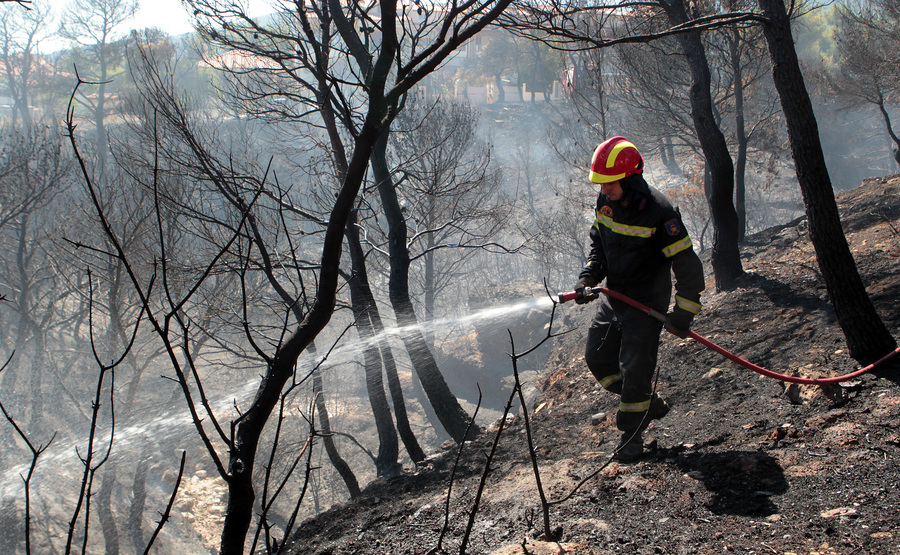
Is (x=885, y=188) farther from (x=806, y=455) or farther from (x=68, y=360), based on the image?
(x=68, y=360)

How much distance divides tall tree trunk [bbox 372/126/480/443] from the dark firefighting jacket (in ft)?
11.3

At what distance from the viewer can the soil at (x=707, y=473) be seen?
2.30 meters

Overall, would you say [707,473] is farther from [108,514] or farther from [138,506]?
[138,506]

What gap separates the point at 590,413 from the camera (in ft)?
16.0

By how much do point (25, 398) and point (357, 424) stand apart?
11636mm

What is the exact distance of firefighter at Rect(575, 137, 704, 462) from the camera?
316 cm

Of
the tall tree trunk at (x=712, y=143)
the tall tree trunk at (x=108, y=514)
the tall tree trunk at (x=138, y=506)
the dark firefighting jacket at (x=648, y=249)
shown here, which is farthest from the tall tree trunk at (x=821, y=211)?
the tall tree trunk at (x=138, y=506)

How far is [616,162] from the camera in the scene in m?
3.20

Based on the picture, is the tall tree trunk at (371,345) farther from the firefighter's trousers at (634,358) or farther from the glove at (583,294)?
the firefighter's trousers at (634,358)

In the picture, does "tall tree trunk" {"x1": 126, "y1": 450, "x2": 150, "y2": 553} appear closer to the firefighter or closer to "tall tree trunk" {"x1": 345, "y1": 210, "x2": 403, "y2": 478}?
"tall tree trunk" {"x1": 345, "y1": 210, "x2": 403, "y2": 478}

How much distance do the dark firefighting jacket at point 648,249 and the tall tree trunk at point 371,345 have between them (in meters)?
3.07

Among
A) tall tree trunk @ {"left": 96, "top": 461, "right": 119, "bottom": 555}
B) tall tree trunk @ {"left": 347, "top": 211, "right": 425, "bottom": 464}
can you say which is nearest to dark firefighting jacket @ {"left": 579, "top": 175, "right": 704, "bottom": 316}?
tall tree trunk @ {"left": 347, "top": 211, "right": 425, "bottom": 464}

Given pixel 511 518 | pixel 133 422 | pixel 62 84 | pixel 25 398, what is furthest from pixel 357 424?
pixel 62 84

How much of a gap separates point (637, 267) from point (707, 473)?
1.22 m
